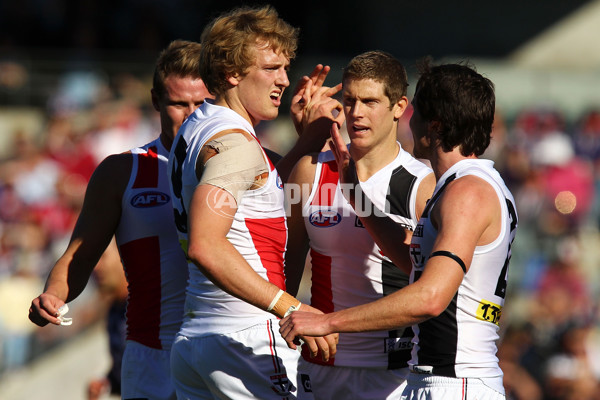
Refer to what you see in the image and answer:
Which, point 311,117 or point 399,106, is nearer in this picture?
point 399,106

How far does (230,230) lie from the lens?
149 inches

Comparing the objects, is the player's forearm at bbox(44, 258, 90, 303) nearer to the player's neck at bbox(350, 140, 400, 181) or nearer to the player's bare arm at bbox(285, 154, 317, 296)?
the player's bare arm at bbox(285, 154, 317, 296)

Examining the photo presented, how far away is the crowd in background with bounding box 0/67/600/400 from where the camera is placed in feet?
30.3

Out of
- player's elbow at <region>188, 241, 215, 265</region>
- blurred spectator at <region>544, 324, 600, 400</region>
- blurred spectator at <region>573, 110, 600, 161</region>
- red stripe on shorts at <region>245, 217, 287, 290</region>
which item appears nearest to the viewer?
player's elbow at <region>188, 241, 215, 265</region>

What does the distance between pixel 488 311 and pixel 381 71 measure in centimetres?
141

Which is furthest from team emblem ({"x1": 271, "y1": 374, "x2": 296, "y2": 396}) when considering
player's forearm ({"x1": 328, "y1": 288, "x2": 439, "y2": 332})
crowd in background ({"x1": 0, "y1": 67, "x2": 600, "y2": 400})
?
crowd in background ({"x1": 0, "y1": 67, "x2": 600, "y2": 400})

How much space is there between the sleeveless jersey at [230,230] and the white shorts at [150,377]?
0.86 meters

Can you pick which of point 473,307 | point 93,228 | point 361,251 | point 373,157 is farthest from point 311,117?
point 473,307

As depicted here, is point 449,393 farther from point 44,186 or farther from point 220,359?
point 44,186

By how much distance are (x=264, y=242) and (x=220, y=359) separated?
575 millimetres

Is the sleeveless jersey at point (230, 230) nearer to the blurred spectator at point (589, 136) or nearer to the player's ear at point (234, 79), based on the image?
the player's ear at point (234, 79)

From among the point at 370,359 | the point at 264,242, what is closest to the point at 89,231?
the point at 264,242

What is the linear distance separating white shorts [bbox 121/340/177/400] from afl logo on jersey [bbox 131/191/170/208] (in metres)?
0.83

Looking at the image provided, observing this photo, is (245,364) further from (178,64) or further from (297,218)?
(178,64)
